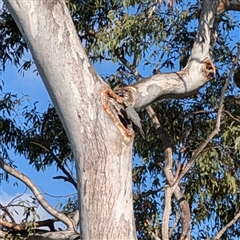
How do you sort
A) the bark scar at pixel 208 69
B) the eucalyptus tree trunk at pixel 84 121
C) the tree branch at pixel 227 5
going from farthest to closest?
the tree branch at pixel 227 5
the bark scar at pixel 208 69
the eucalyptus tree trunk at pixel 84 121

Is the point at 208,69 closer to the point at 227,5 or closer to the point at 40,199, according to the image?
the point at 227,5

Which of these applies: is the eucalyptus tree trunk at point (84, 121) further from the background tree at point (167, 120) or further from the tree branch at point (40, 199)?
the tree branch at point (40, 199)

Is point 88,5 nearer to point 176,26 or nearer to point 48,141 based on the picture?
point 176,26

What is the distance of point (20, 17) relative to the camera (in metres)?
2.98

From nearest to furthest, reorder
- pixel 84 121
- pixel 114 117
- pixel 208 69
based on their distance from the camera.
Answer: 1. pixel 84 121
2. pixel 114 117
3. pixel 208 69

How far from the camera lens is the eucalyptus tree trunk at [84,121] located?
2.77m

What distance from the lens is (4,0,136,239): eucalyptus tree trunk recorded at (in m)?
2.77

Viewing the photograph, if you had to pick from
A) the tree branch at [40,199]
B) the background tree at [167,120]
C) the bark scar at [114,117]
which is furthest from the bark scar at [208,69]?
the tree branch at [40,199]

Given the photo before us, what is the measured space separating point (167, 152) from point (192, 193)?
65 centimetres

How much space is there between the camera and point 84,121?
9.30ft

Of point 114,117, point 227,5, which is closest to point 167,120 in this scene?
point 227,5

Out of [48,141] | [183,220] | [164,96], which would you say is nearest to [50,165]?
[48,141]

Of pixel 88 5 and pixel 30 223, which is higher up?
pixel 88 5

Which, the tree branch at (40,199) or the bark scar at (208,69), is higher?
the bark scar at (208,69)
